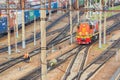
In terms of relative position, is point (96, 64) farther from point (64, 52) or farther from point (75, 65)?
point (64, 52)

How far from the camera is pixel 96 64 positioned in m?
38.4

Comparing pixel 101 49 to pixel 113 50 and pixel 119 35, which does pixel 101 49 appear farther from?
pixel 119 35

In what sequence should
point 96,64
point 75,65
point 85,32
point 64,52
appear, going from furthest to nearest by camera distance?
point 85,32, point 64,52, point 96,64, point 75,65

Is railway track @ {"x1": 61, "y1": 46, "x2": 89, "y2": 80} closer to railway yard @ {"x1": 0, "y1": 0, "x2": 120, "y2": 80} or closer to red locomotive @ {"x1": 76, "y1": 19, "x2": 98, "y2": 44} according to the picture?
railway yard @ {"x1": 0, "y1": 0, "x2": 120, "y2": 80}

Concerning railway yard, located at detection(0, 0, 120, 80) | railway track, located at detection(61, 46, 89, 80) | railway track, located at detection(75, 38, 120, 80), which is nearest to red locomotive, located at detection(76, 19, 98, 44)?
railway yard, located at detection(0, 0, 120, 80)

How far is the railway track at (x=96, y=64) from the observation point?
33750mm

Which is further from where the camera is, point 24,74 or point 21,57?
point 21,57

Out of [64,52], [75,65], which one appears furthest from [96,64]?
[64,52]

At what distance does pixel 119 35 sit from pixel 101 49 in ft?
34.0

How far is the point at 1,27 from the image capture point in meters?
54.0

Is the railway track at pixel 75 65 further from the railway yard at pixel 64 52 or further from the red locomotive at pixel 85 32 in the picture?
the red locomotive at pixel 85 32

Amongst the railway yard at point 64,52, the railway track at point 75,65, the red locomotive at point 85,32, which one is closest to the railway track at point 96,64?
the railway yard at point 64,52

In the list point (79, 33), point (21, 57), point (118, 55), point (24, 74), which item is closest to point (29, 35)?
point (79, 33)

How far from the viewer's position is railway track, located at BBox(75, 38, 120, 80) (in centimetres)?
3375
